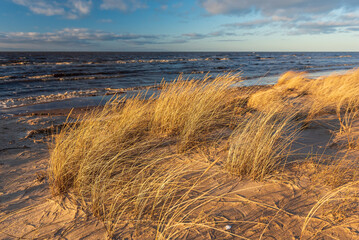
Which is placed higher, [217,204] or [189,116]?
[189,116]

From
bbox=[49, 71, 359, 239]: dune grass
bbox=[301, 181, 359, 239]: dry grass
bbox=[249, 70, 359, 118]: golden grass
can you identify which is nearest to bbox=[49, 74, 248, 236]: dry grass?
bbox=[49, 71, 359, 239]: dune grass

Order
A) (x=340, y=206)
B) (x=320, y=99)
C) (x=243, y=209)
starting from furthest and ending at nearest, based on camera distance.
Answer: (x=320, y=99) → (x=243, y=209) → (x=340, y=206)

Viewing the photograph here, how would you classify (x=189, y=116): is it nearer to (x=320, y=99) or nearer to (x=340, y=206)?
(x=340, y=206)

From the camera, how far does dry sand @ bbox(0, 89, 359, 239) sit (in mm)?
1811

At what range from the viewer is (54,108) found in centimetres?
806


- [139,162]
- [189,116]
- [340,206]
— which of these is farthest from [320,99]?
[139,162]

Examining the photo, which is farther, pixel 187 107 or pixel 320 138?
pixel 187 107

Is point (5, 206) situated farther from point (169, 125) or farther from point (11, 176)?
point (169, 125)

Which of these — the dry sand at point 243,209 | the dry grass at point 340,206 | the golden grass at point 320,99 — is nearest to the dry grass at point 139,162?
the dry sand at point 243,209

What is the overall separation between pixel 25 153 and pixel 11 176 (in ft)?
3.28

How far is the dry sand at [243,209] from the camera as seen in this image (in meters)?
1.81

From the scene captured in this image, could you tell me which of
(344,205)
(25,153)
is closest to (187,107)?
(344,205)

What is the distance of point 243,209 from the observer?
207 centimetres

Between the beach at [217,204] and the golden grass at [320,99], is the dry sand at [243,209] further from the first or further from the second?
the golden grass at [320,99]
